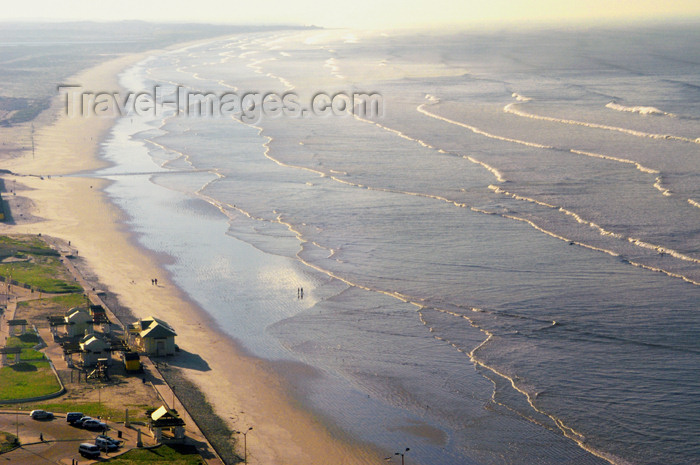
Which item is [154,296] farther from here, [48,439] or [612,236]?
[612,236]

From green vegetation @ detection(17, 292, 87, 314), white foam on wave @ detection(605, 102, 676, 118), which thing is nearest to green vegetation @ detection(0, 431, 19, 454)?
green vegetation @ detection(17, 292, 87, 314)

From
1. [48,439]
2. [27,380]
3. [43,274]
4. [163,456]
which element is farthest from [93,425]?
[43,274]

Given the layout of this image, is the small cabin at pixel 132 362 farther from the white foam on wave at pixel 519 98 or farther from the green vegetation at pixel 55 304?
the white foam on wave at pixel 519 98

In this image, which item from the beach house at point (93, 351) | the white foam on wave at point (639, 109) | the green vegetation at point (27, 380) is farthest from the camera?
the white foam on wave at point (639, 109)

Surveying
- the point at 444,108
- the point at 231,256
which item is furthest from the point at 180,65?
the point at 231,256

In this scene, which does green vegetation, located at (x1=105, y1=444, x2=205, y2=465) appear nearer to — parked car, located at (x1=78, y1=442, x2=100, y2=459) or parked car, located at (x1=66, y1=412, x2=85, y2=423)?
parked car, located at (x1=78, y1=442, x2=100, y2=459)

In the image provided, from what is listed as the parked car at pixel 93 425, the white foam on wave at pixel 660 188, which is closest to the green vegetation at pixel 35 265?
the parked car at pixel 93 425
